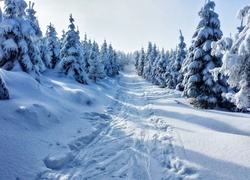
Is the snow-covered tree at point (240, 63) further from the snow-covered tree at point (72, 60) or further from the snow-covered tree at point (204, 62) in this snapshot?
the snow-covered tree at point (72, 60)

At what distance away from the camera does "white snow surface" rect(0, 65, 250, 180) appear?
6.66 meters

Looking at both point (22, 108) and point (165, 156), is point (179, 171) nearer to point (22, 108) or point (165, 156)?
point (165, 156)

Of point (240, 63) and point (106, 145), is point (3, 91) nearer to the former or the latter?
point (106, 145)

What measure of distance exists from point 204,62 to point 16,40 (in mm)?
17262

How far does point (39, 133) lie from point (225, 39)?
30.6 feet

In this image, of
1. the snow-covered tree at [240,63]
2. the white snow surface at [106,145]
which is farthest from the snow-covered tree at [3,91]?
the snow-covered tree at [240,63]

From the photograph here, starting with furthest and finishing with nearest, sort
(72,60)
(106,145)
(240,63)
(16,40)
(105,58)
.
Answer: (105,58) < (72,60) < (16,40) < (106,145) < (240,63)

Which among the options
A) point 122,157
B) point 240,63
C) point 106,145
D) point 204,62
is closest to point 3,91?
point 106,145

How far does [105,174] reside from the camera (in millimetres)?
6766

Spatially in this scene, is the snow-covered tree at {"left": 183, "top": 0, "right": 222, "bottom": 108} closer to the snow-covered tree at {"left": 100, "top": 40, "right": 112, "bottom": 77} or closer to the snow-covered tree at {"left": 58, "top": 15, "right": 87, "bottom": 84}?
the snow-covered tree at {"left": 58, "top": 15, "right": 87, "bottom": 84}

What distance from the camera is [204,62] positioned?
18922 millimetres

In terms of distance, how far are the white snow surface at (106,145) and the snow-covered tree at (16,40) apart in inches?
151

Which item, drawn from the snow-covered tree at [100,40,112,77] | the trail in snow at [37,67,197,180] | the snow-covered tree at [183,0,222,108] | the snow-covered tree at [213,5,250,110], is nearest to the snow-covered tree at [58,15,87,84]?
the snow-covered tree at [183,0,222,108]

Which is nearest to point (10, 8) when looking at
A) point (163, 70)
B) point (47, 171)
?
point (47, 171)
